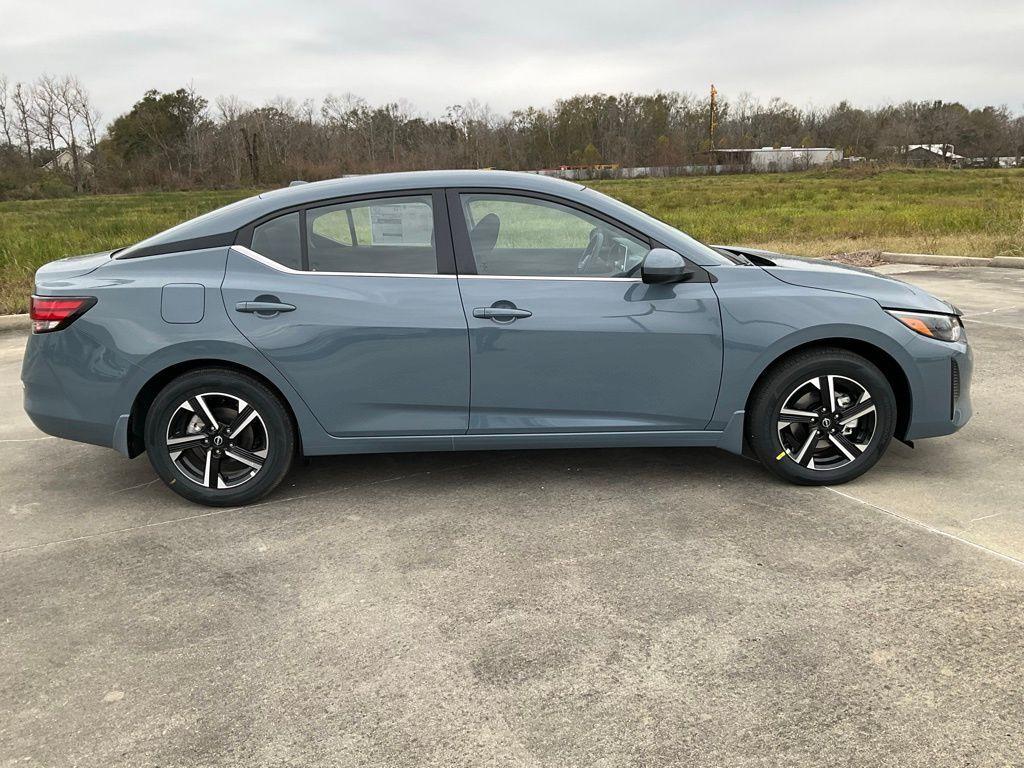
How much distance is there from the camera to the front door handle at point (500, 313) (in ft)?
13.8

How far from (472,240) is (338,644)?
2073 millimetres

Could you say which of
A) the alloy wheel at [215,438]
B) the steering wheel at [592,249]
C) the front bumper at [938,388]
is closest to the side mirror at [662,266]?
the steering wheel at [592,249]

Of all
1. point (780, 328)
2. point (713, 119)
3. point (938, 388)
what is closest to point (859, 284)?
point (780, 328)

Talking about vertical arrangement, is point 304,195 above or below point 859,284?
above

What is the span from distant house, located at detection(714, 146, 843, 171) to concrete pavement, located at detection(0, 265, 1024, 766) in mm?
97870

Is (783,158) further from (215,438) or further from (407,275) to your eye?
(215,438)

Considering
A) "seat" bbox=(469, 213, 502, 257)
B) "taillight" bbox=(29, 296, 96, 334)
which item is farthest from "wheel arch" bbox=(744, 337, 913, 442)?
"taillight" bbox=(29, 296, 96, 334)

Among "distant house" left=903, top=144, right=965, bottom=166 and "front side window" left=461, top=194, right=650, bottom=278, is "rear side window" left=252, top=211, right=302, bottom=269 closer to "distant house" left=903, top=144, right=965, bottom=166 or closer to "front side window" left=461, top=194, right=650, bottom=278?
"front side window" left=461, top=194, right=650, bottom=278

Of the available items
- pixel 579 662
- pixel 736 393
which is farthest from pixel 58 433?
pixel 736 393

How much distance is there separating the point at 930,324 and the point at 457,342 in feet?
7.79

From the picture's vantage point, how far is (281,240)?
171 inches

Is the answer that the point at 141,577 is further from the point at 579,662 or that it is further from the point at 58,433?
the point at 579,662

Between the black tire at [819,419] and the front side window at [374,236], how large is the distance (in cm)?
180

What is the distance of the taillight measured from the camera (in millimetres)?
4250
